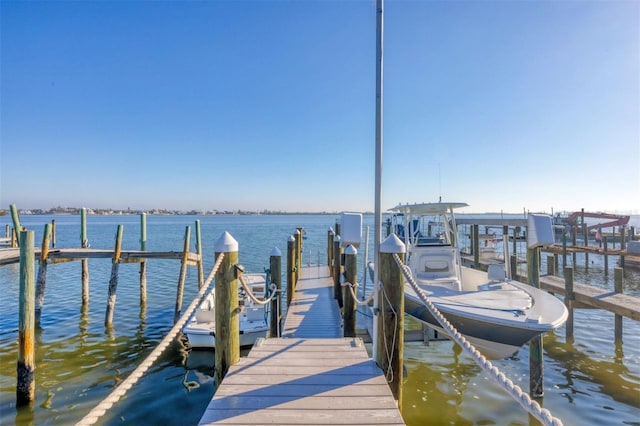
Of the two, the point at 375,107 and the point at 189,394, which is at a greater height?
the point at 375,107

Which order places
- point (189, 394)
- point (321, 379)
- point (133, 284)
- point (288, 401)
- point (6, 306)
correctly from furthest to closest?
point (133, 284)
point (6, 306)
point (189, 394)
point (321, 379)
point (288, 401)

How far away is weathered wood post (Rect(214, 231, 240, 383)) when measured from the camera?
12.4ft

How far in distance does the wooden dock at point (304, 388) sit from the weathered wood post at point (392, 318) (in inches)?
6.8

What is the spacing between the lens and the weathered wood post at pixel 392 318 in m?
3.81

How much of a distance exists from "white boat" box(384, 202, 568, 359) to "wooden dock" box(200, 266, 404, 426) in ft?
7.21

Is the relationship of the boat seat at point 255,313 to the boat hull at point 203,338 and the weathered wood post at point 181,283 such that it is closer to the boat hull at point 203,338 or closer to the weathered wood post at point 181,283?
the boat hull at point 203,338

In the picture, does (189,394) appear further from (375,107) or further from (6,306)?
(6,306)

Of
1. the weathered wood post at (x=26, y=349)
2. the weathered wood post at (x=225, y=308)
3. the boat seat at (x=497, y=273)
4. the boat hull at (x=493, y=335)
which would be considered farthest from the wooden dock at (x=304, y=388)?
the boat seat at (x=497, y=273)

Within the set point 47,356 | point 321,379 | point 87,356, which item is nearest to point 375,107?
point 321,379

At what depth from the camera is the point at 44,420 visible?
6.00m

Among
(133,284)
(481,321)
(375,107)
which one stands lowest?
(133,284)

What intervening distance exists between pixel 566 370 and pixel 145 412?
9346 mm

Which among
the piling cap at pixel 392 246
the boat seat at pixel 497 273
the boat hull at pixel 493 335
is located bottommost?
the boat hull at pixel 493 335

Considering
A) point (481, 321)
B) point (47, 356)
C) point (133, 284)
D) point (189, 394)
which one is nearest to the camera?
point (481, 321)
